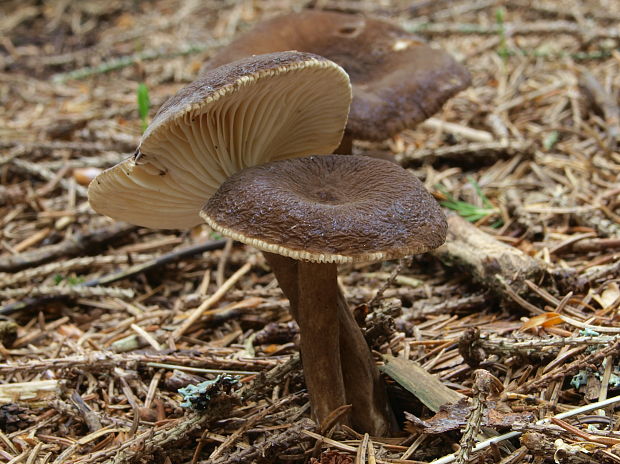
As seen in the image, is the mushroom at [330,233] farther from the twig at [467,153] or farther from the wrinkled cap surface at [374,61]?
the twig at [467,153]

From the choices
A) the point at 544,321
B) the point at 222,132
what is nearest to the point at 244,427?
the point at 222,132

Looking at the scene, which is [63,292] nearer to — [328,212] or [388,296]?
[388,296]

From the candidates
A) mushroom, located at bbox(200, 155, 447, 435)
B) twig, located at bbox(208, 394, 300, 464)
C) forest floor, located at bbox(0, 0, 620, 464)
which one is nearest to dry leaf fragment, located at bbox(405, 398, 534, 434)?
forest floor, located at bbox(0, 0, 620, 464)

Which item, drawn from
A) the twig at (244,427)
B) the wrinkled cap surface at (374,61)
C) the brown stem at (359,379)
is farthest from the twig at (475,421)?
the wrinkled cap surface at (374,61)

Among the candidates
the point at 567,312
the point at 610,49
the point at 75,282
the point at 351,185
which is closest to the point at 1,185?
the point at 75,282

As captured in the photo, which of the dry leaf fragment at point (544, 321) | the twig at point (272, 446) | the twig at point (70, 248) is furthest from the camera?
the twig at point (70, 248)

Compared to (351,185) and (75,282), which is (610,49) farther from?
(75,282)

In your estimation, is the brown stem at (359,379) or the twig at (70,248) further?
the twig at (70,248)
